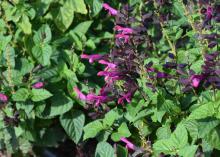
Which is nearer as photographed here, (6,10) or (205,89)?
(205,89)

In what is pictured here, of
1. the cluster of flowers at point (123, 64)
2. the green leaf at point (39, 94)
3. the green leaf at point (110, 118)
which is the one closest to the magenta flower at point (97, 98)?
the cluster of flowers at point (123, 64)

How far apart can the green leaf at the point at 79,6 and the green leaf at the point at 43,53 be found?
424 millimetres

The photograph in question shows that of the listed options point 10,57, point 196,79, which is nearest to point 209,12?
point 196,79

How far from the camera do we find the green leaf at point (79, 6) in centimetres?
424

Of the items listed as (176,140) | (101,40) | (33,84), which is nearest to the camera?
(176,140)

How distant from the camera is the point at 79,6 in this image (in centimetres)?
426

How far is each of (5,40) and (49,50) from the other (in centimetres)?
36

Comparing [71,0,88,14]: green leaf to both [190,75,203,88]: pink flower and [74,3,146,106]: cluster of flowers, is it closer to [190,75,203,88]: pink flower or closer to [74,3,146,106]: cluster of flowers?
[74,3,146,106]: cluster of flowers

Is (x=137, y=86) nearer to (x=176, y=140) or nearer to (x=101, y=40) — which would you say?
(x=176, y=140)

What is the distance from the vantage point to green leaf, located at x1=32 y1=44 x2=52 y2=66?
4.03 meters

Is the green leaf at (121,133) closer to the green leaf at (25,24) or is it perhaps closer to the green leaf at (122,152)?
the green leaf at (122,152)

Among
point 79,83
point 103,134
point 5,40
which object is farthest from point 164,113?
point 5,40

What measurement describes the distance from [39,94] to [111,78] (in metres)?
0.81

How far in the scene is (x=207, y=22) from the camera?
3.24 meters
